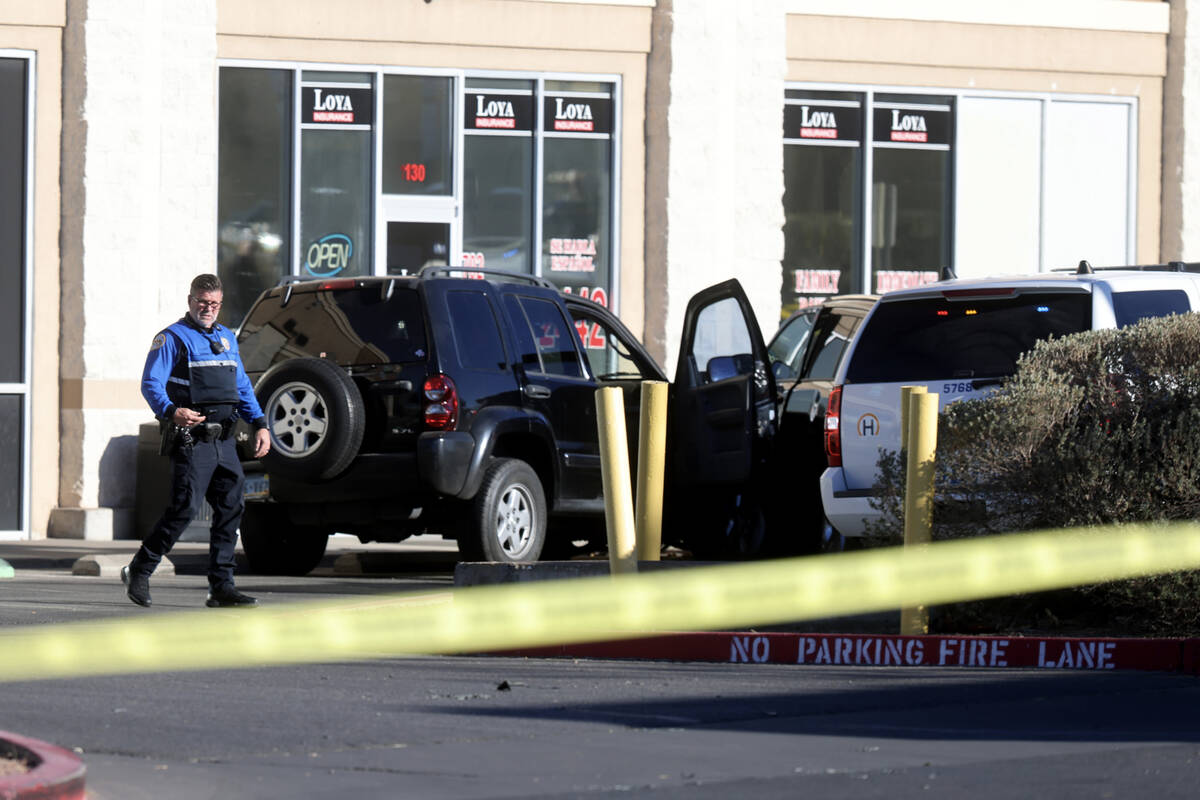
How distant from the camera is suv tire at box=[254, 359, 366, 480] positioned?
39.9ft

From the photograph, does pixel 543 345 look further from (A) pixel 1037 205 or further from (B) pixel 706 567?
(A) pixel 1037 205

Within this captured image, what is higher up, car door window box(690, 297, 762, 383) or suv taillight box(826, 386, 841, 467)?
car door window box(690, 297, 762, 383)

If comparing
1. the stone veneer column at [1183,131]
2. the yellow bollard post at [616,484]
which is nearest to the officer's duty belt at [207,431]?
the yellow bollard post at [616,484]

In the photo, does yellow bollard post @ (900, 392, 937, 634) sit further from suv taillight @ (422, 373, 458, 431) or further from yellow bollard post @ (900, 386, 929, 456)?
suv taillight @ (422, 373, 458, 431)

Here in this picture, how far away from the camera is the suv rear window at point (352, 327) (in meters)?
12.5

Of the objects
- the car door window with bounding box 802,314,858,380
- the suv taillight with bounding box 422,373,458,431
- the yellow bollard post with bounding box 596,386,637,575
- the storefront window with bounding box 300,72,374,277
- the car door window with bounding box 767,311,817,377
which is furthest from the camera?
the storefront window with bounding box 300,72,374,277

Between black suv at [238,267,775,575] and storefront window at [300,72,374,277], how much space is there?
6.26 metres

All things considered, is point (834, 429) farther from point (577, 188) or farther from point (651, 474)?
point (577, 188)

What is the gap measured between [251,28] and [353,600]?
29.5 feet

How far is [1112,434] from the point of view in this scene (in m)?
9.51

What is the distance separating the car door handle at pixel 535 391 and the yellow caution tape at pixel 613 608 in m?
2.69

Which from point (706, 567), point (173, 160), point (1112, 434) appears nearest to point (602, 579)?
point (706, 567)

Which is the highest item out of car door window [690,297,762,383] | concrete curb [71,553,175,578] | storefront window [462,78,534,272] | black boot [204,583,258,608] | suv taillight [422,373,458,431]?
storefront window [462,78,534,272]

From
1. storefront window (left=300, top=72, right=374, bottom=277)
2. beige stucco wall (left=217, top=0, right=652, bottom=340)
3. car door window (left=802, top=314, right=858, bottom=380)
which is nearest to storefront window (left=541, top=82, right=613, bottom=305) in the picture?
beige stucco wall (left=217, top=0, right=652, bottom=340)
